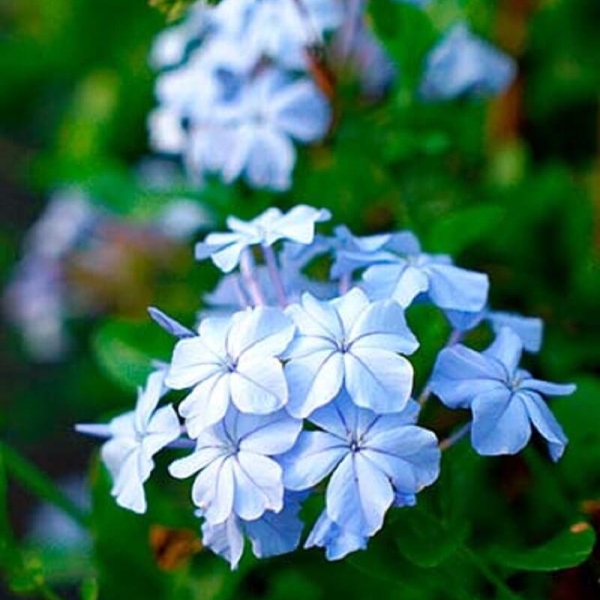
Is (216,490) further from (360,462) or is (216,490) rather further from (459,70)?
(459,70)

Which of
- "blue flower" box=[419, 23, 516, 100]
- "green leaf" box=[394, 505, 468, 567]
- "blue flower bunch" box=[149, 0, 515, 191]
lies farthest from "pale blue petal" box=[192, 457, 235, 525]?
"blue flower" box=[419, 23, 516, 100]

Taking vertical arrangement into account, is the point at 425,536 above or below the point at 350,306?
below

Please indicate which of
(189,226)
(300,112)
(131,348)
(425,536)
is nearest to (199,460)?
(425,536)

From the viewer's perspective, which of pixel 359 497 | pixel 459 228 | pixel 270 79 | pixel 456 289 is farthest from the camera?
pixel 270 79

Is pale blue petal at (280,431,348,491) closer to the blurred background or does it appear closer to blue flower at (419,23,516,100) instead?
the blurred background

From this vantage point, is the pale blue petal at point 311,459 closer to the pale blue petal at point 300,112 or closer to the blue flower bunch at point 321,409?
the blue flower bunch at point 321,409

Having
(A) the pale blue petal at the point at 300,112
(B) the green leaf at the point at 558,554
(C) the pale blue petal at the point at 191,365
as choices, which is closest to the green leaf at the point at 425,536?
(B) the green leaf at the point at 558,554
